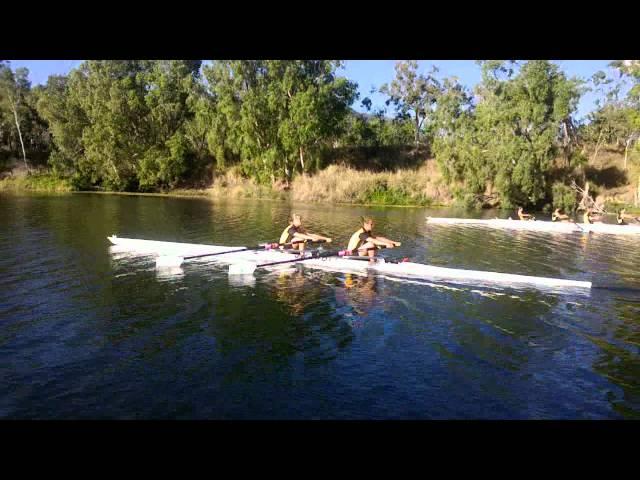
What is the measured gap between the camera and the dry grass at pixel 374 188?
44000 millimetres

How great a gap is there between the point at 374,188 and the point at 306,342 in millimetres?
36588

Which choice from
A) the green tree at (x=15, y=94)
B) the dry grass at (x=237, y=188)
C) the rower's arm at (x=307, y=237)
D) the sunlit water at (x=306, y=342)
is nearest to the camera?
the sunlit water at (x=306, y=342)

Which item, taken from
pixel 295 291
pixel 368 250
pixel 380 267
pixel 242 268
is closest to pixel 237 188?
pixel 368 250

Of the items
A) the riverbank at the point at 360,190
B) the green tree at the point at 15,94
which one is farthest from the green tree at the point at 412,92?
the green tree at the point at 15,94

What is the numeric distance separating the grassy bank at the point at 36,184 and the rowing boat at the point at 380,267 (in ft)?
135

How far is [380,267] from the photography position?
1554 cm

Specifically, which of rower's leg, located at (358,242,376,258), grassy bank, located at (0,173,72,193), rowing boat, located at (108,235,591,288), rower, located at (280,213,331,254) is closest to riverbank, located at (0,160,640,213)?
grassy bank, located at (0,173,72,193)

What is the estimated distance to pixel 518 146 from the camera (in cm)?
3838

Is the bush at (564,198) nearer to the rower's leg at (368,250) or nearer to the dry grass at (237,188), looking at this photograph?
the dry grass at (237,188)

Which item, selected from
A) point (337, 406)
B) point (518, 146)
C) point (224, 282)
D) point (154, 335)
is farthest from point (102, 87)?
point (337, 406)

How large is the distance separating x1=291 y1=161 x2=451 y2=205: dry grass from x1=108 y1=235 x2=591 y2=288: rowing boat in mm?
27738
